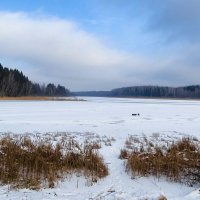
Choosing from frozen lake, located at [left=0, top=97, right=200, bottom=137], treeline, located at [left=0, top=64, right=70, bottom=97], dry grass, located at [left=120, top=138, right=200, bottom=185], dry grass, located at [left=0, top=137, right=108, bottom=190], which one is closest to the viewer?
dry grass, located at [left=0, top=137, right=108, bottom=190]

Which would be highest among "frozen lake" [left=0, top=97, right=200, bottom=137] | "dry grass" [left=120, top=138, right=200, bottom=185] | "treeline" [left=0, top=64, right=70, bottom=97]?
"treeline" [left=0, top=64, right=70, bottom=97]

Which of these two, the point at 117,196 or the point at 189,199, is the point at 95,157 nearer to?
the point at 117,196

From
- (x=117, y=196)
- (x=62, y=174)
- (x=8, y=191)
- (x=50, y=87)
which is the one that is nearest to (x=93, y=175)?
(x=62, y=174)

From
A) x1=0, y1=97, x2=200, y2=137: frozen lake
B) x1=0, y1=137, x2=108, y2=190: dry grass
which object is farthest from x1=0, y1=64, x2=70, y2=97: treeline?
x1=0, y1=137, x2=108, y2=190: dry grass

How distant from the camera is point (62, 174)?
6.55 m

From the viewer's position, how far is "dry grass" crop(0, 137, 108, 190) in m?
6.15

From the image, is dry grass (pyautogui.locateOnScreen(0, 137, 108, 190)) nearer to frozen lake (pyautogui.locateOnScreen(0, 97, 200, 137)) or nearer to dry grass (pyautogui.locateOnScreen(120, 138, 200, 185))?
dry grass (pyautogui.locateOnScreen(120, 138, 200, 185))

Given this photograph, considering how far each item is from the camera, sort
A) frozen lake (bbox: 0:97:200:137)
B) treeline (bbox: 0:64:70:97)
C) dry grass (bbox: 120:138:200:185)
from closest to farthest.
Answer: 1. dry grass (bbox: 120:138:200:185)
2. frozen lake (bbox: 0:97:200:137)
3. treeline (bbox: 0:64:70:97)

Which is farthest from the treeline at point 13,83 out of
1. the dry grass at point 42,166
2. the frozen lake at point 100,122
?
the dry grass at point 42,166

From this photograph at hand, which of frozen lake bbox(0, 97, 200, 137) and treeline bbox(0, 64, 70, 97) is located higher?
treeline bbox(0, 64, 70, 97)

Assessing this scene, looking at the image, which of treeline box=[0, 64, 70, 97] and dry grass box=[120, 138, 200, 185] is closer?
dry grass box=[120, 138, 200, 185]

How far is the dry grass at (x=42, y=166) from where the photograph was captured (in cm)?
615

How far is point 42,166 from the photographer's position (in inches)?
266

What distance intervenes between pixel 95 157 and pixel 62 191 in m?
1.62
